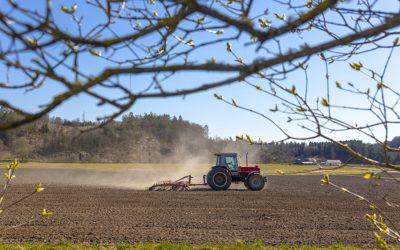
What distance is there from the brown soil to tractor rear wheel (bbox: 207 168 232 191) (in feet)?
13.1

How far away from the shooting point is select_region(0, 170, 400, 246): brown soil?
10070 millimetres

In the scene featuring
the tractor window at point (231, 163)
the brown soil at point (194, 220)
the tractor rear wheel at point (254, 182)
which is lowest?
the brown soil at point (194, 220)

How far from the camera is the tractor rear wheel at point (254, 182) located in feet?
76.3

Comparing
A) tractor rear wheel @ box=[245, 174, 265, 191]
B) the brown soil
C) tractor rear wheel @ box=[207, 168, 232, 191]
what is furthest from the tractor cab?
the brown soil

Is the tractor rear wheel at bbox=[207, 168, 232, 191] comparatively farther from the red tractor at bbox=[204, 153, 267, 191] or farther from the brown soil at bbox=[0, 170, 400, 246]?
the brown soil at bbox=[0, 170, 400, 246]

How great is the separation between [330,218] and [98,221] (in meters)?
6.34

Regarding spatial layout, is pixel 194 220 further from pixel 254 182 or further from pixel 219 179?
pixel 254 182

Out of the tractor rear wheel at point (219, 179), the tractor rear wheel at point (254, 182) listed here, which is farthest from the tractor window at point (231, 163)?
the tractor rear wheel at point (254, 182)

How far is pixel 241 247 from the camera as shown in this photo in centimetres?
868

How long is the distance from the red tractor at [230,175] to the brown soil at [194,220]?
4086mm

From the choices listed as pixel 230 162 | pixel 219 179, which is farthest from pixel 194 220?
pixel 230 162

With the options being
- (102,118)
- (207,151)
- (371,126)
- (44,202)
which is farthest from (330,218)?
(207,151)

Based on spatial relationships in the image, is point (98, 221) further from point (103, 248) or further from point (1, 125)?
point (1, 125)

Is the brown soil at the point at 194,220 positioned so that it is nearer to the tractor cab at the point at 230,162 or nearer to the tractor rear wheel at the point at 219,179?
the tractor rear wheel at the point at 219,179
